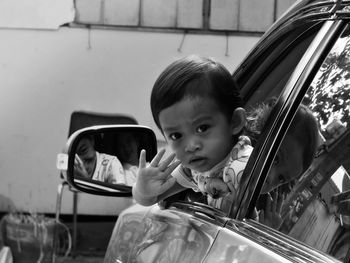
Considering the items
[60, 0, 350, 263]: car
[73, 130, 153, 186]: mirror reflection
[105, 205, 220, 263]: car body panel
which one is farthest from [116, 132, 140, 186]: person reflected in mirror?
[60, 0, 350, 263]: car

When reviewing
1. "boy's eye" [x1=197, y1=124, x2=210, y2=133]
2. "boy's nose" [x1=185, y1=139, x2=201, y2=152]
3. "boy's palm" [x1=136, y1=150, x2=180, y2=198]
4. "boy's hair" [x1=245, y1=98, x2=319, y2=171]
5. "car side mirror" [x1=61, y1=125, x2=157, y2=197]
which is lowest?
"car side mirror" [x1=61, y1=125, x2=157, y2=197]

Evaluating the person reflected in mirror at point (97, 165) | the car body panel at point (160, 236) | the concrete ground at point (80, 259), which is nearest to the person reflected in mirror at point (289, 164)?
the car body panel at point (160, 236)

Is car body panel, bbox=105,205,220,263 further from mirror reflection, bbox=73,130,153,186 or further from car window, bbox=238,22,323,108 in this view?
car window, bbox=238,22,323,108

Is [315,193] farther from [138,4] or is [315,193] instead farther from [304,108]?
[138,4]

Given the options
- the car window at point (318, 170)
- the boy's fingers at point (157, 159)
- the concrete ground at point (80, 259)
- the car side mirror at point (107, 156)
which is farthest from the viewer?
the concrete ground at point (80, 259)

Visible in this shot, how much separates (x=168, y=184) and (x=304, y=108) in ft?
1.74

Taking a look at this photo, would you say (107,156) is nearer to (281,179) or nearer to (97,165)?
(97,165)

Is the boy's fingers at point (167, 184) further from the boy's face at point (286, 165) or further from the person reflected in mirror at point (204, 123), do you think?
the boy's face at point (286, 165)

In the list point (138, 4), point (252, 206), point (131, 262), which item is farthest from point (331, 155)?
point (138, 4)

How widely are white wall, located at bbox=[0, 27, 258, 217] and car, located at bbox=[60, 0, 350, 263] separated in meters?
5.68

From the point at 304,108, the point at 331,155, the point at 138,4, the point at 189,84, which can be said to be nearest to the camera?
the point at 331,155

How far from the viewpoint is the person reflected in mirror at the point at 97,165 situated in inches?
118

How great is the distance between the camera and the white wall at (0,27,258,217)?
8.09m

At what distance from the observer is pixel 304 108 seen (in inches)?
76.3
